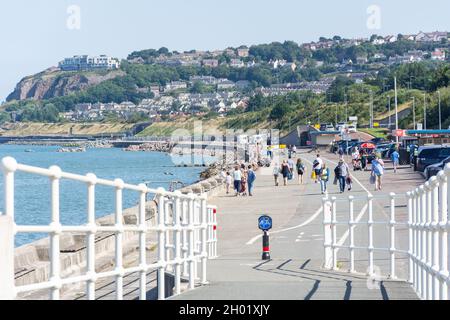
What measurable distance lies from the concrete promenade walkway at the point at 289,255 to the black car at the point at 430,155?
12.6ft

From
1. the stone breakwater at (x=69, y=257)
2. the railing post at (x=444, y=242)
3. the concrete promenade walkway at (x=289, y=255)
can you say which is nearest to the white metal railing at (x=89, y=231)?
the concrete promenade walkway at (x=289, y=255)

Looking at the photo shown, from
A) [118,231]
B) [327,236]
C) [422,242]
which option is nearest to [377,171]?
[327,236]

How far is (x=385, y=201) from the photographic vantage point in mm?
39656

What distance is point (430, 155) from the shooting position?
55.4m

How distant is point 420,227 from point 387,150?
7498cm

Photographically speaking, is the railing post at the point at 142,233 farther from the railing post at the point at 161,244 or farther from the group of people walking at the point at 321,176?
the group of people walking at the point at 321,176

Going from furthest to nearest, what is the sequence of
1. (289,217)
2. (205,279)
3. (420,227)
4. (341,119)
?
(341,119) → (289,217) → (205,279) → (420,227)

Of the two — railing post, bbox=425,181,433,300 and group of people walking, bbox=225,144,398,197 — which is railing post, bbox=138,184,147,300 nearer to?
railing post, bbox=425,181,433,300

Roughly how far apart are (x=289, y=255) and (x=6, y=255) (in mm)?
16279

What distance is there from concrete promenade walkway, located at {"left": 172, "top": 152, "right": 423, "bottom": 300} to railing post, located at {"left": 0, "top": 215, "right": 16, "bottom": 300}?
5.78m

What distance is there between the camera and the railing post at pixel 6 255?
6574 millimetres

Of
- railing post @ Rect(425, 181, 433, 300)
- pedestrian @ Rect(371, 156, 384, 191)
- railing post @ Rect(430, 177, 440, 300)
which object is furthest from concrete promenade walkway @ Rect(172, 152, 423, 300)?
railing post @ Rect(430, 177, 440, 300)
